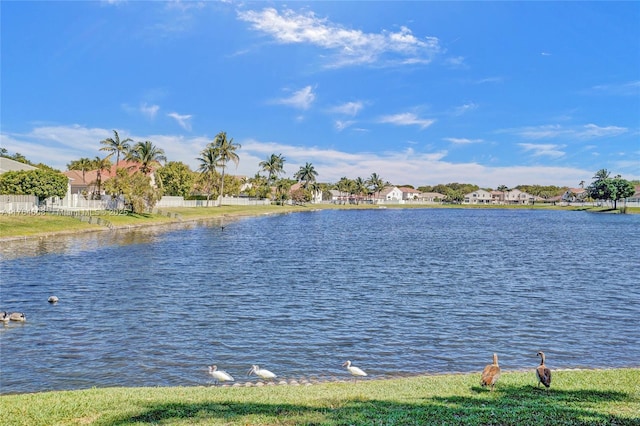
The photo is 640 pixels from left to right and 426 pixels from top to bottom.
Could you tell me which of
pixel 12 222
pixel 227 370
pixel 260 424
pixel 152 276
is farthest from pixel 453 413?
pixel 12 222

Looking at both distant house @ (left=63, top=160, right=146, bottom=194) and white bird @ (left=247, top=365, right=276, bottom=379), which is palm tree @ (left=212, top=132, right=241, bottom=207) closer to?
distant house @ (left=63, top=160, right=146, bottom=194)

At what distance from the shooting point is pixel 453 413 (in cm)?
932

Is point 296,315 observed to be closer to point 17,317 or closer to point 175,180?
point 17,317

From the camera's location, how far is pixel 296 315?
2186 centimetres

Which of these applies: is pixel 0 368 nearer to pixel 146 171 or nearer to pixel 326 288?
pixel 326 288

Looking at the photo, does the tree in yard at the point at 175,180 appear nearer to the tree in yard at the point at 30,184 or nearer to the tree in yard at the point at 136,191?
the tree in yard at the point at 136,191

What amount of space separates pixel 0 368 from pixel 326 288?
55.2 ft

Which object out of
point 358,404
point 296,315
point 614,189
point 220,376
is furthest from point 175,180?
point 614,189

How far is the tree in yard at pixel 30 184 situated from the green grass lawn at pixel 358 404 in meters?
63.5

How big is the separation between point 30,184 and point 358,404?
68.5m

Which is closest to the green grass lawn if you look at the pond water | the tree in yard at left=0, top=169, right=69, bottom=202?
the pond water

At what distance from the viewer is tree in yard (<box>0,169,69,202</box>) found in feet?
217

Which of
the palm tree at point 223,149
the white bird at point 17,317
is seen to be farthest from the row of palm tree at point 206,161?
the white bird at point 17,317

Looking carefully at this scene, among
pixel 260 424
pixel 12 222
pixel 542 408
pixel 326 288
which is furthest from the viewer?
pixel 12 222
